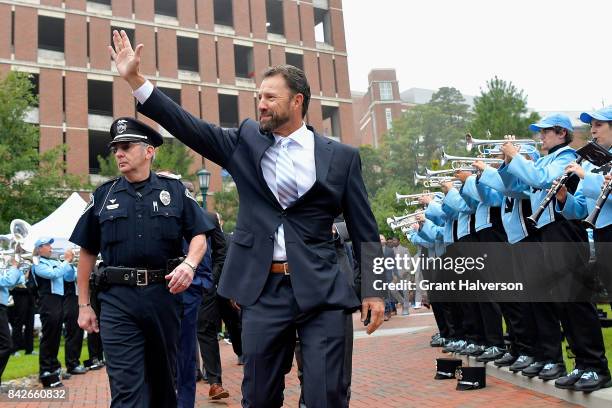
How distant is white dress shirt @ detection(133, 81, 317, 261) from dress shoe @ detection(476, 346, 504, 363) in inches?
204

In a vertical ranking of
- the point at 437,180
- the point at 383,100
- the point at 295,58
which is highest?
the point at 383,100

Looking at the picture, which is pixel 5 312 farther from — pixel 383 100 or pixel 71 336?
pixel 383 100

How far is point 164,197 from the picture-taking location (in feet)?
15.8

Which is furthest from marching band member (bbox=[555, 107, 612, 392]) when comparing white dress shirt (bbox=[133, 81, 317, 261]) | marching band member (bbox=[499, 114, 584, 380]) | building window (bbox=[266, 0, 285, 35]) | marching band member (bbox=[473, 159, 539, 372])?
building window (bbox=[266, 0, 285, 35])

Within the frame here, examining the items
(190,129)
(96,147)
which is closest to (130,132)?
(190,129)

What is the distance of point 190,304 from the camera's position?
619cm

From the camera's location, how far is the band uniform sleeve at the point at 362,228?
3600 mm

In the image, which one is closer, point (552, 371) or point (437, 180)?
point (552, 371)

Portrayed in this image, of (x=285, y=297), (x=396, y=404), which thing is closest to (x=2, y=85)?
(x=396, y=404)

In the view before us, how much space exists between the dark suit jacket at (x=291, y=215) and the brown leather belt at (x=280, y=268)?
0.12ft

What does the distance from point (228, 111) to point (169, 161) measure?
16.0m

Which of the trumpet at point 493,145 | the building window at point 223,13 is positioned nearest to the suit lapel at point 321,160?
the trumpet at point 493,145

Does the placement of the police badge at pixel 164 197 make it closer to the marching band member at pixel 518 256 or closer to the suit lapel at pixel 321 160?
the suit lapel at pixel 321 160

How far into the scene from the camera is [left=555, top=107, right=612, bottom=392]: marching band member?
5621 millimetres
